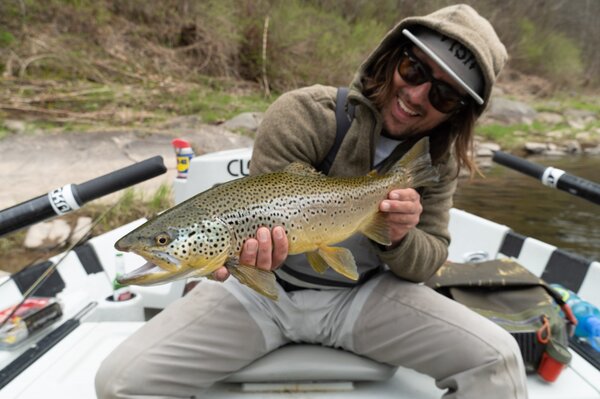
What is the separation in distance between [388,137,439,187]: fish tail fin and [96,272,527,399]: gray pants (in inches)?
19.2

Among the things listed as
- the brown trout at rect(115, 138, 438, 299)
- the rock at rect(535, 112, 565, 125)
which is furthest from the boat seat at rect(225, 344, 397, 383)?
the rock at rect(535, 112, 565, 125)

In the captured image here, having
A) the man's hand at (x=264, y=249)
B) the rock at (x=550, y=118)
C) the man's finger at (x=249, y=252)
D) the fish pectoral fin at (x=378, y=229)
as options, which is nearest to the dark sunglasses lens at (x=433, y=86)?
the fish pectoral fin at (x=378, y=229)

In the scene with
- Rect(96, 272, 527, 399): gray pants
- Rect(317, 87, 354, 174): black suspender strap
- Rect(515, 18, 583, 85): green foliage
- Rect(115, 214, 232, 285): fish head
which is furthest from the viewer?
Rect(515, 18, 583, 85): green foliage

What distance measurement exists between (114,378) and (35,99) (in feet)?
28.2

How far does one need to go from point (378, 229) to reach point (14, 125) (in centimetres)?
801

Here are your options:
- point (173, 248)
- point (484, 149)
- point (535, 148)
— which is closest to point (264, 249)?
point (173, 248)

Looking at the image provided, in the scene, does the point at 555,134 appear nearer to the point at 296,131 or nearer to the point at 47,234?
the point at 47,234

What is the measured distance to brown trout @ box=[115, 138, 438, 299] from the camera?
4.81 feet

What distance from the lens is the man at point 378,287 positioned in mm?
1817

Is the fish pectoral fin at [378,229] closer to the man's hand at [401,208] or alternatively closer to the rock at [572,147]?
the man's hand at [401,208]

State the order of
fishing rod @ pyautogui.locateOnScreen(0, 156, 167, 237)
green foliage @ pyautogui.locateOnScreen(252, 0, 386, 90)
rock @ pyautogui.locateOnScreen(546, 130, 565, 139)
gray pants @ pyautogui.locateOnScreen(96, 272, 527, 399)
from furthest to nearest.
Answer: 1. rock @ pyautogui.locateOnScreen(546, 130, 565, 139)
2. green foliage @ pyautogui.locateOnScreen(252, 0, 386, 90)
3. fishing rod @ pyautogui.locateOnScreen(0, 156, 167, 237)
4. gray pants @ pyautogui.locateOnScreen(96, 272, 527, 399)

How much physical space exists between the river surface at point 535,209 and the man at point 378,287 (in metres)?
4.61

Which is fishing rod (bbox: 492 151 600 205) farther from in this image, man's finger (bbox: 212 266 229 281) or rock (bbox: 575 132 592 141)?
rock (bbox: 575 132 592 141)

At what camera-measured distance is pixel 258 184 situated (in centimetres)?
172
